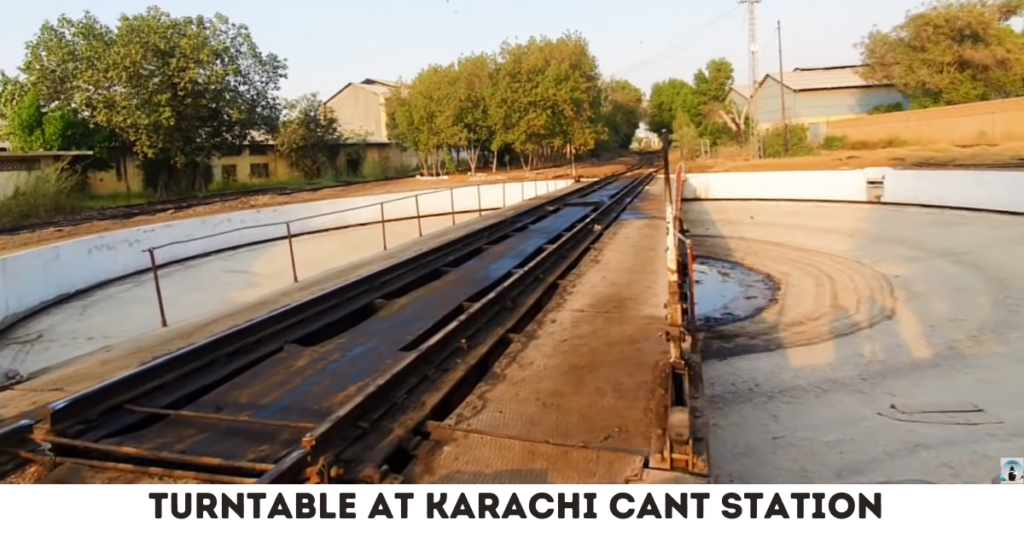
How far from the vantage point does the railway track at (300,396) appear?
3.39 meters

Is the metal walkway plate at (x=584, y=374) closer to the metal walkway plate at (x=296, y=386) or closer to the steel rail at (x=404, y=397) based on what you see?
the steel rail at (x=404, y=397)

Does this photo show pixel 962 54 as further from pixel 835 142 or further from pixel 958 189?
pixel 958 189

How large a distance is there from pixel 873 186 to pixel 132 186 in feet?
107

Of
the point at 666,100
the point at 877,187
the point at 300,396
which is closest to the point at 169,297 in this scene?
the point at 300,396

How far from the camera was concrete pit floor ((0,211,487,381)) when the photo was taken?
36.8ft

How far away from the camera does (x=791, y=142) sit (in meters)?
39.6

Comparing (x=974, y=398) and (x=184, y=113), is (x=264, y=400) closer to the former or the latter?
(x=974, y=398)

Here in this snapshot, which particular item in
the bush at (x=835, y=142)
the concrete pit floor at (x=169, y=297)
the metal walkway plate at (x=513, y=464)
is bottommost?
the concrete pit floor at (x=169, y=297)

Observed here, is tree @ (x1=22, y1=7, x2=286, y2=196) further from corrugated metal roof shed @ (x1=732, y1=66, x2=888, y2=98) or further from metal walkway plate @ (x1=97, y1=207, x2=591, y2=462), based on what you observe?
corrugated metal roof shed @ (x1=732, y1=66, x2=888, y2=98)

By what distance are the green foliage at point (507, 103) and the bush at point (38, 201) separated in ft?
71.8

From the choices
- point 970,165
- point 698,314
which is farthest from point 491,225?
point 970,165

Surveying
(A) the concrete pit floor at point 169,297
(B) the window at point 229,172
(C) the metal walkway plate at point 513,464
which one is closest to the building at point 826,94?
(B) the window at point 229,172

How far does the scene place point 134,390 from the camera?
4.34 metres

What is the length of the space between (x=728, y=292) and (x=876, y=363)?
4.85 m
